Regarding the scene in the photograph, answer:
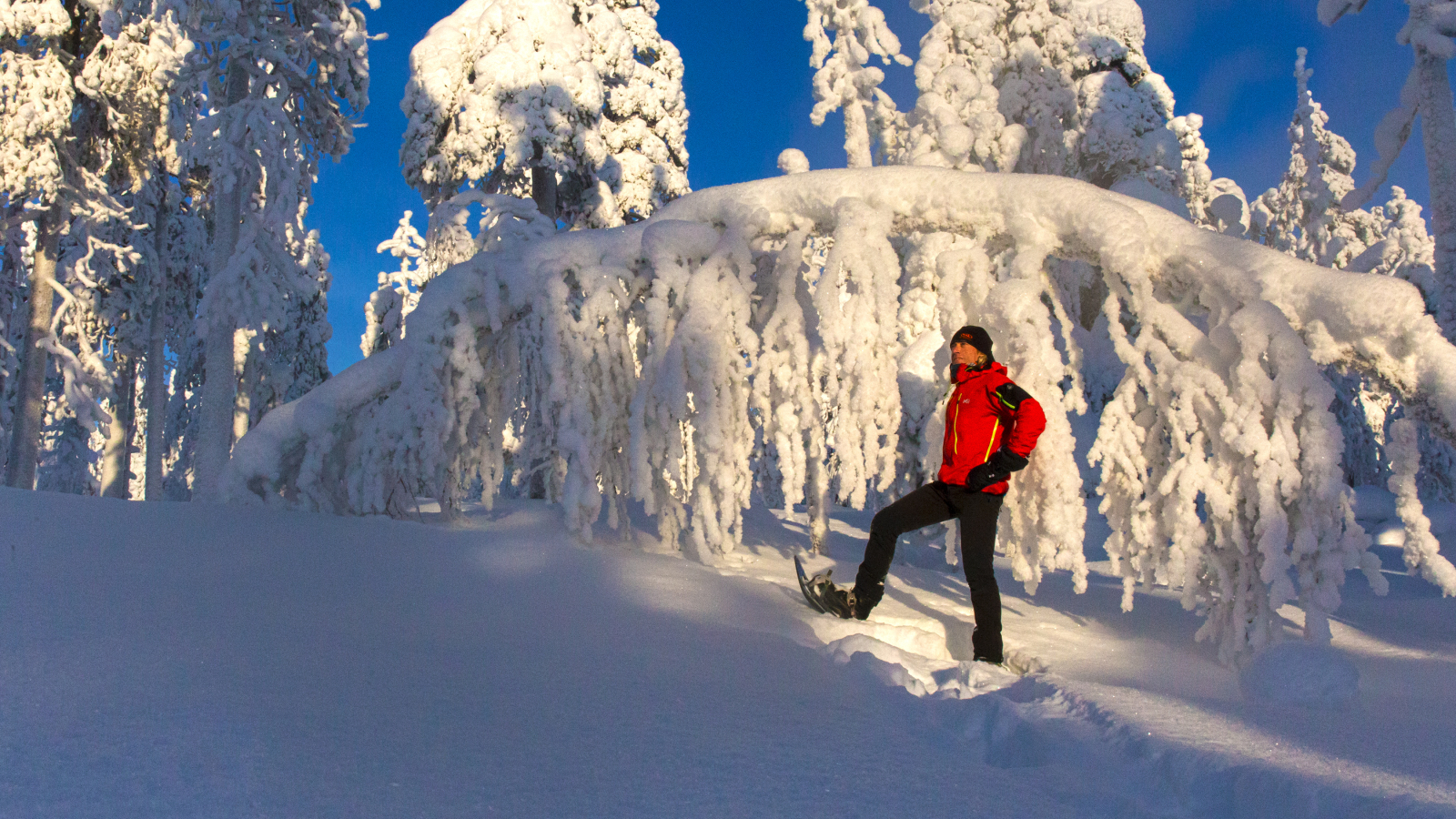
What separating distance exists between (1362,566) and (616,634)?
343 centimetres

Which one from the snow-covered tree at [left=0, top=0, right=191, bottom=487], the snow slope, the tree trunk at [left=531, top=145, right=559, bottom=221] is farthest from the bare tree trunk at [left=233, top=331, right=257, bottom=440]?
the snow slope

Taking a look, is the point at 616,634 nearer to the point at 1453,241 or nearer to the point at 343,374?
the point at 343,374

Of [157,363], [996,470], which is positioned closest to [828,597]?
[996,470]

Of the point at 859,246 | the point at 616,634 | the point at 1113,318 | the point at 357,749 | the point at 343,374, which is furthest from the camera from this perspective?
the point at 343,374

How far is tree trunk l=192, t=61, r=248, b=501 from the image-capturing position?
10.4 m

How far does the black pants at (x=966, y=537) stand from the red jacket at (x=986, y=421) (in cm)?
9

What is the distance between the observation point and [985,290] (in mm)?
4223

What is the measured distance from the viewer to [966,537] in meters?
3.73

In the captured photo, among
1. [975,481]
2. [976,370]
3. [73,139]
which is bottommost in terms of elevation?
[975,481]

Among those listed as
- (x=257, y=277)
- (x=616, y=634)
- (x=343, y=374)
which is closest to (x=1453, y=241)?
(x=616, y=634)

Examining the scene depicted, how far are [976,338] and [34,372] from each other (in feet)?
52.2

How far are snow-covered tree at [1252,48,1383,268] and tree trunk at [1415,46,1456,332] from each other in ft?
70.2

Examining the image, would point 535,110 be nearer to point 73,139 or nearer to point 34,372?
point 73,139

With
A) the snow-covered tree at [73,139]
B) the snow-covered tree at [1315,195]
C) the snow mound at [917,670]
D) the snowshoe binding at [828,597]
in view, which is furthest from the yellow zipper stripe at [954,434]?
Answer: the snow-covered tree at [1315,195]
